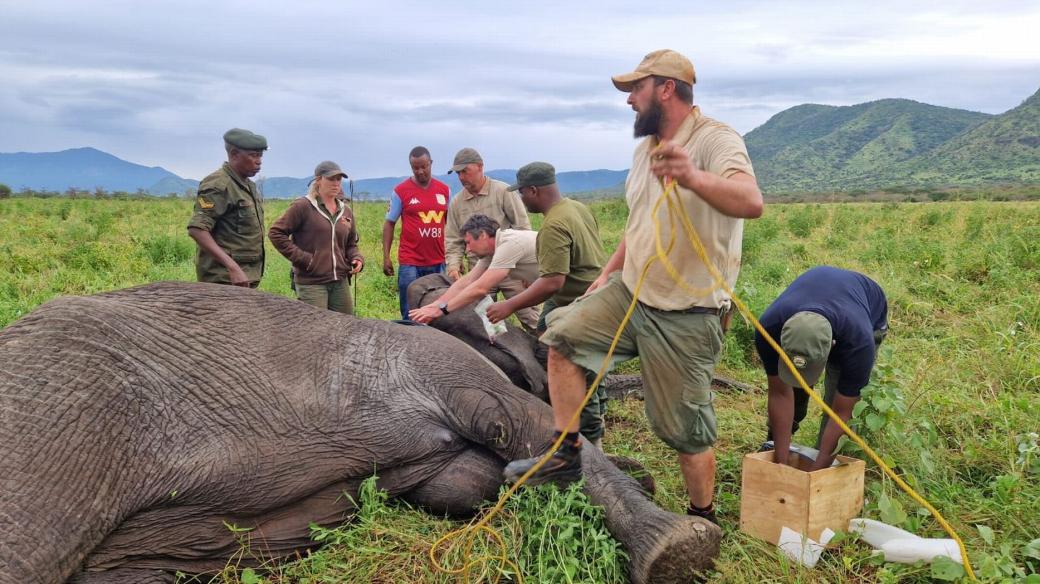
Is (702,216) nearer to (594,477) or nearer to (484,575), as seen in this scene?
(594,477)

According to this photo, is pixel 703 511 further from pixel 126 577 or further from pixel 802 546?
pixel 126 577

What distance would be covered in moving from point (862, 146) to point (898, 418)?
148 metres

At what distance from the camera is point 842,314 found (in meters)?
3.56

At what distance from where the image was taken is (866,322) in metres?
3.64

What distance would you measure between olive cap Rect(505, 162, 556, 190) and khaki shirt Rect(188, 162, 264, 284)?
210 centimetres

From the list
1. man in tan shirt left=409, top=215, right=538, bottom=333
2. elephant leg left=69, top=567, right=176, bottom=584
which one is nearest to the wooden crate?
man in tan shirt left=409, top=215, right=538, bottom=333

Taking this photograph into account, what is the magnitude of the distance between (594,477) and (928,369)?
2.95 m

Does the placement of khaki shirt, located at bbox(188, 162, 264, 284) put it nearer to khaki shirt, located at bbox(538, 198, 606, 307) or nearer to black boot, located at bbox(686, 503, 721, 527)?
khaki shirt, located at bbox(538, 198, 606, 307)

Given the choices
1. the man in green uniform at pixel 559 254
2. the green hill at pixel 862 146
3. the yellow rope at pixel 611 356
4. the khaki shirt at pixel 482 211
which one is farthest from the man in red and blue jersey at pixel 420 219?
the green hill at pixel 862 146

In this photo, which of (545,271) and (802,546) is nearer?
(802,546)

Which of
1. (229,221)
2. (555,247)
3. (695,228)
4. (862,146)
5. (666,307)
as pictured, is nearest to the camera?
(695,228)

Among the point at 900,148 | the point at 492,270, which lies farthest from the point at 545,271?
the point at 900,148

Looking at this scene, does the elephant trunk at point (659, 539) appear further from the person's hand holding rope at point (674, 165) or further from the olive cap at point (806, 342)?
the person's hand holding rope at point (674, 165)

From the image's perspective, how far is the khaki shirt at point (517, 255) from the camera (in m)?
5.07
